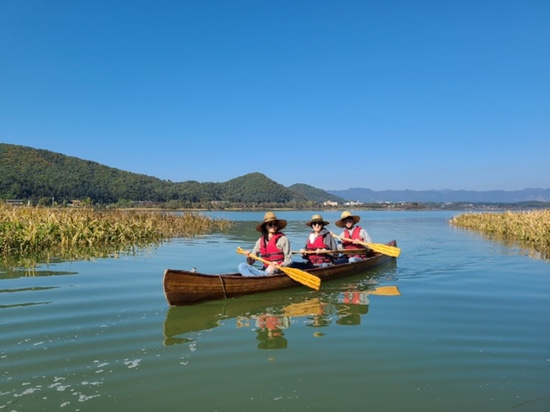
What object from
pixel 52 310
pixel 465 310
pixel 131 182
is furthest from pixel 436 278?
pixel 131 182

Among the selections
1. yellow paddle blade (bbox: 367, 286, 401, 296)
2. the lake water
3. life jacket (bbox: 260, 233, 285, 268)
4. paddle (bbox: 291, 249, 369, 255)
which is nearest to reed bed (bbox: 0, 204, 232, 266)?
the lake water

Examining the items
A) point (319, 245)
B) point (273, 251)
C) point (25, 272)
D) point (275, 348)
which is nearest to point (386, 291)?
point (319, 245)

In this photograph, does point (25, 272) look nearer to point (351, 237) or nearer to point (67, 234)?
point (67, 234)

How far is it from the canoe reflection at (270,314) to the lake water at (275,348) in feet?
0.11

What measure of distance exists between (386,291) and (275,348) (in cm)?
446

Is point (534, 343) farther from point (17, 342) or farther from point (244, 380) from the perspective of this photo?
point (17, 342)

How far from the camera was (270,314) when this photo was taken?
709 centimetres

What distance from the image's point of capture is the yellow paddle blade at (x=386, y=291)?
29.2 ft

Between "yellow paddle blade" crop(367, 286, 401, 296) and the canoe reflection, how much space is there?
0.02 metres

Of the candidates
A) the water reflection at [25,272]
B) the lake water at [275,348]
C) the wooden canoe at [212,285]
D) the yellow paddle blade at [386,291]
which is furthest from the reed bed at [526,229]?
the water reflection at [25,272]

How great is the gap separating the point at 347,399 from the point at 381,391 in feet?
1.28

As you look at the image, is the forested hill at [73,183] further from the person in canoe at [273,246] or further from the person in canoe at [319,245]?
the person in canoe at [273,246]

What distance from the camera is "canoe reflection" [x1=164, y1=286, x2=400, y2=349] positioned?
5.94 metres

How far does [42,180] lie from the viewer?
2808 inches
